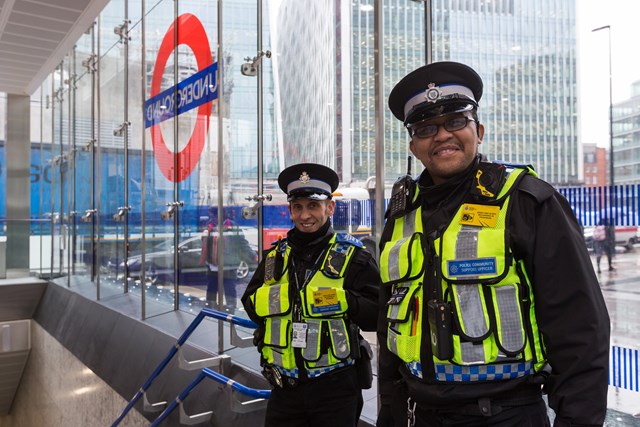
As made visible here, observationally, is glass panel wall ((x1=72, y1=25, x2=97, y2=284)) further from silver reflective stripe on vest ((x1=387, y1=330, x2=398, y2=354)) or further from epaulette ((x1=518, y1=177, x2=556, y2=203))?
epaulette ((x1=518, y1=177, x2=556, y2=203))

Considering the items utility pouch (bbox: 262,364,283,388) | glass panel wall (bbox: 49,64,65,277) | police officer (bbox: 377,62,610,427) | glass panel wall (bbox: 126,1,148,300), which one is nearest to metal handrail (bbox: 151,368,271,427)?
utility pouch (bbox: 262,364,283,388)

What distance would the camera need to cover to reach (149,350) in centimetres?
401

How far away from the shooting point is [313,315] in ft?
6.32

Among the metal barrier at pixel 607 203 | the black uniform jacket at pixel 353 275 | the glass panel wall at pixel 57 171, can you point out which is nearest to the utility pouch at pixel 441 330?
the black uniform jacket at pixel 353 275

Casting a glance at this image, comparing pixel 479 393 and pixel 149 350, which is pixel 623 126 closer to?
pixel 479 393

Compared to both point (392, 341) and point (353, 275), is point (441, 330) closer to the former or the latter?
point (392, 341)

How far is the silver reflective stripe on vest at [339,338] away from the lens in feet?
6.20

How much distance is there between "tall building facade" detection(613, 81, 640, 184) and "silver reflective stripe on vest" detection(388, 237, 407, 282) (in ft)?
3.91

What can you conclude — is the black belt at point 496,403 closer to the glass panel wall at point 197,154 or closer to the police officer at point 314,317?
the police officer at point 314,317

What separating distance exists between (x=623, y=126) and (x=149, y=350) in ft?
11.5

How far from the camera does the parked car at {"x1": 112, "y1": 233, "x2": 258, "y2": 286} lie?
367cm

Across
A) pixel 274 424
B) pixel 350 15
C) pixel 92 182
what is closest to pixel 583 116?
pixel 350 15

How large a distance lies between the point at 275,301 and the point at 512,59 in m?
1.51

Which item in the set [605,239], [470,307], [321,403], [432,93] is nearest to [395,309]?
[470,307]
